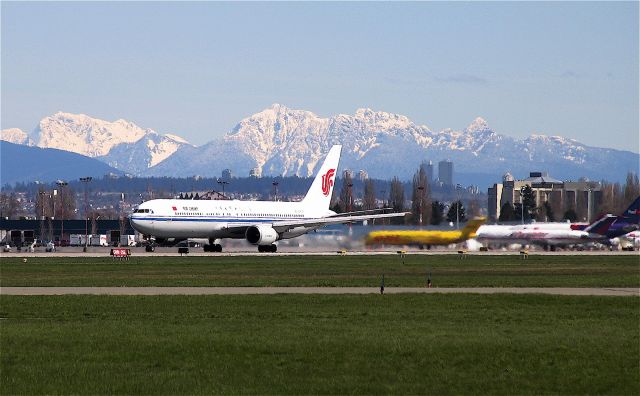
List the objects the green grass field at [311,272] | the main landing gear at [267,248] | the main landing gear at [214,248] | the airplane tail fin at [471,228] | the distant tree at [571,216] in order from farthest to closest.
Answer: the distant tree at [571,216], the airplane tail fin at [471,228], the main landing gear at [214,248], the main landing gear at [267,248], the green grass field at [311,272]

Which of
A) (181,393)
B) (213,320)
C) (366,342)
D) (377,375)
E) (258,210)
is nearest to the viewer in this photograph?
(181,393)

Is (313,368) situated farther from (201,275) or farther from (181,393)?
(201,275)

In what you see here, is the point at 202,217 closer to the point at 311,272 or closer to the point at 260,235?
the point at 260,235

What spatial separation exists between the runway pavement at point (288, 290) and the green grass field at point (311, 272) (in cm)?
357

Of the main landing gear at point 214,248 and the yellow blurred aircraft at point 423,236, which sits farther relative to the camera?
the yellow blurred aircraft at point 423,236

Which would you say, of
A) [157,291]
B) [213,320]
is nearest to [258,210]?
[157,291]

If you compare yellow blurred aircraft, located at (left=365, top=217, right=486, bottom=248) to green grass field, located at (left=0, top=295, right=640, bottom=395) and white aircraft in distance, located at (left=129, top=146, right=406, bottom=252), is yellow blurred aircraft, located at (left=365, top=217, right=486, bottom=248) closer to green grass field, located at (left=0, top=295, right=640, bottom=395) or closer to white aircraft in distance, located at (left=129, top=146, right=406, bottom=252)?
white aircraft in distance, located at (left=129, top=146, right=406, bottom=252)

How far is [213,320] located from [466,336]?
8836mm

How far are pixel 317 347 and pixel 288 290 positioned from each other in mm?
23229

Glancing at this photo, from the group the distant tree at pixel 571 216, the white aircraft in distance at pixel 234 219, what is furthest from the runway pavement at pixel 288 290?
the distant tree at pixel 571 216

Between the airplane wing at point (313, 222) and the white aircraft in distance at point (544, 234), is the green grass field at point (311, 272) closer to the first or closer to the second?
the airplane wing at point (313, 222)

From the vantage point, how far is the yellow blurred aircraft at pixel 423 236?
119125 mm

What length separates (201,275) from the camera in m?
69.8

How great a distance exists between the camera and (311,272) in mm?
74188
